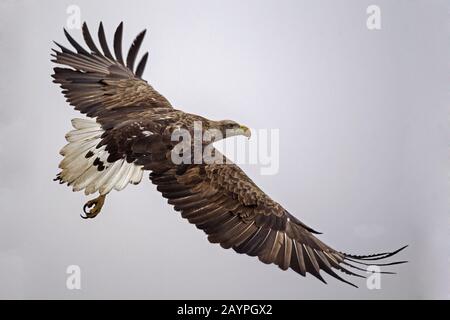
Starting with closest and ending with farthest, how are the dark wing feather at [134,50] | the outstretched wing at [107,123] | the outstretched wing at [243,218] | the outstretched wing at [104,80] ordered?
the outstretched wing at [243,218] < the outstretched wing at [107,123] < the outstretched wing at [104,80] < the dark wing feather at [134,50]

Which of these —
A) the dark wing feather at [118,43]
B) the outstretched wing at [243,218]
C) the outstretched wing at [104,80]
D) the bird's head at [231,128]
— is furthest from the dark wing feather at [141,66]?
the outstretched wing at [243,218]

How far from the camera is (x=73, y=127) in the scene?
5.99 meters

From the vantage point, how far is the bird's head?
5961mm

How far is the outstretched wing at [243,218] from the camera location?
194 inches

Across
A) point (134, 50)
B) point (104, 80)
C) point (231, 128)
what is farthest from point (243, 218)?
point (134, 50)

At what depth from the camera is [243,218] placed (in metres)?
5.07

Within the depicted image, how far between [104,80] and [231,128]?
1239 mm

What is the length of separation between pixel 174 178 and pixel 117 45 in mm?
2135

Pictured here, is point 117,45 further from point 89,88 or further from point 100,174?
point 100,174

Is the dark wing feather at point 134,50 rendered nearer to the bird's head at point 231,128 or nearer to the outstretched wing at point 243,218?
the bird's head at point 231,128

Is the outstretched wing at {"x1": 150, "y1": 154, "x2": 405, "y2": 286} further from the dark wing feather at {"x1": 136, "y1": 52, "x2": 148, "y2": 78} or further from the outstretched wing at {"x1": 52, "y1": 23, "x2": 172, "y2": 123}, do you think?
the dark wing feather at {"x1": 136, "y1": 52, "x2": 148, "y2": 78}

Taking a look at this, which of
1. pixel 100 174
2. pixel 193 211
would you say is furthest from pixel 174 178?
pixel 100 174

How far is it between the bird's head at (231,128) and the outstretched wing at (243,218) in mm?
765

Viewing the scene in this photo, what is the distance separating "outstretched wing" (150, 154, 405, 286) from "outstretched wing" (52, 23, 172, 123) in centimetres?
103
